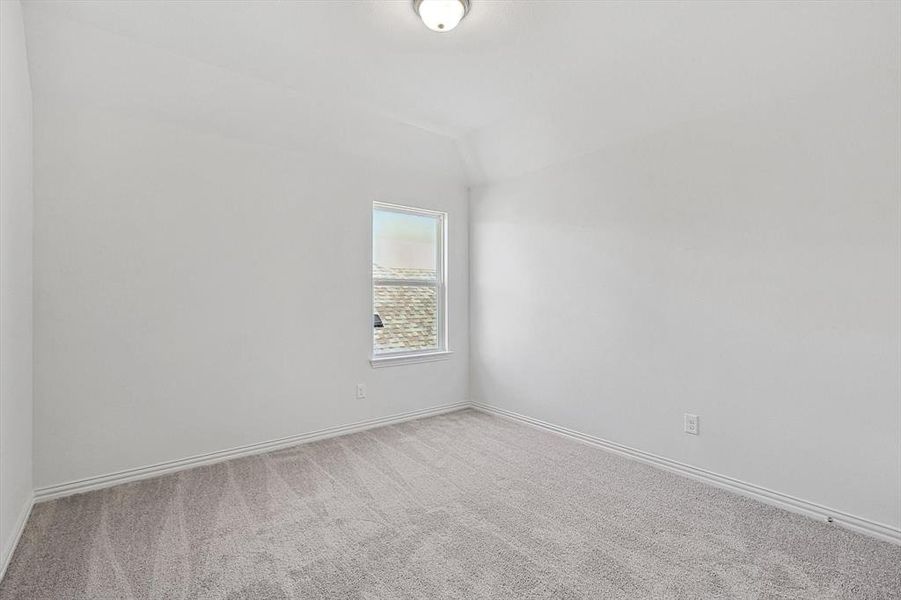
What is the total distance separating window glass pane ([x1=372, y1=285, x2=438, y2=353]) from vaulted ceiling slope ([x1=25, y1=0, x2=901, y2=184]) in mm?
1423

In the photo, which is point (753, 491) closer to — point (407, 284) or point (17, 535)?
point (407, 284)

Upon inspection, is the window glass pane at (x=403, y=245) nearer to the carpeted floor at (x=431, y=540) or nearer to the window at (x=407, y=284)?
the window at (x=407, y=284)

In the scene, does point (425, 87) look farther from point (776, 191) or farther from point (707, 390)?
point (707, 390)

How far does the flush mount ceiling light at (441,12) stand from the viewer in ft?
6.80

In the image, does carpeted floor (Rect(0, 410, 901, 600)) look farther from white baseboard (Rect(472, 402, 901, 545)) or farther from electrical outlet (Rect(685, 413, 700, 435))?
electrical outlet (Rect(685, 413, 700, 435))

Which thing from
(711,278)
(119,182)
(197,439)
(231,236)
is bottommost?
(197,439)

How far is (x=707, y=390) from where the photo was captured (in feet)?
8.81

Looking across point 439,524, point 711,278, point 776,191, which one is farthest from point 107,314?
point 776,191

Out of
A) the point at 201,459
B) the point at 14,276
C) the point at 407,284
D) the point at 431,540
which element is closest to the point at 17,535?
the point at 201,459

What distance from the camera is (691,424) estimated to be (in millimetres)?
2752

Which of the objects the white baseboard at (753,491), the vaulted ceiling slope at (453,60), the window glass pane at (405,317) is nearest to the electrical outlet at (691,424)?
the white baseboard at (753,491)

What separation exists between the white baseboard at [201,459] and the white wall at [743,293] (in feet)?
4.32

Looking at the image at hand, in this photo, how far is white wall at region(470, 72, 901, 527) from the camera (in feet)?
6.88

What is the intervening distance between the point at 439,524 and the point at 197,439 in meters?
1.79
